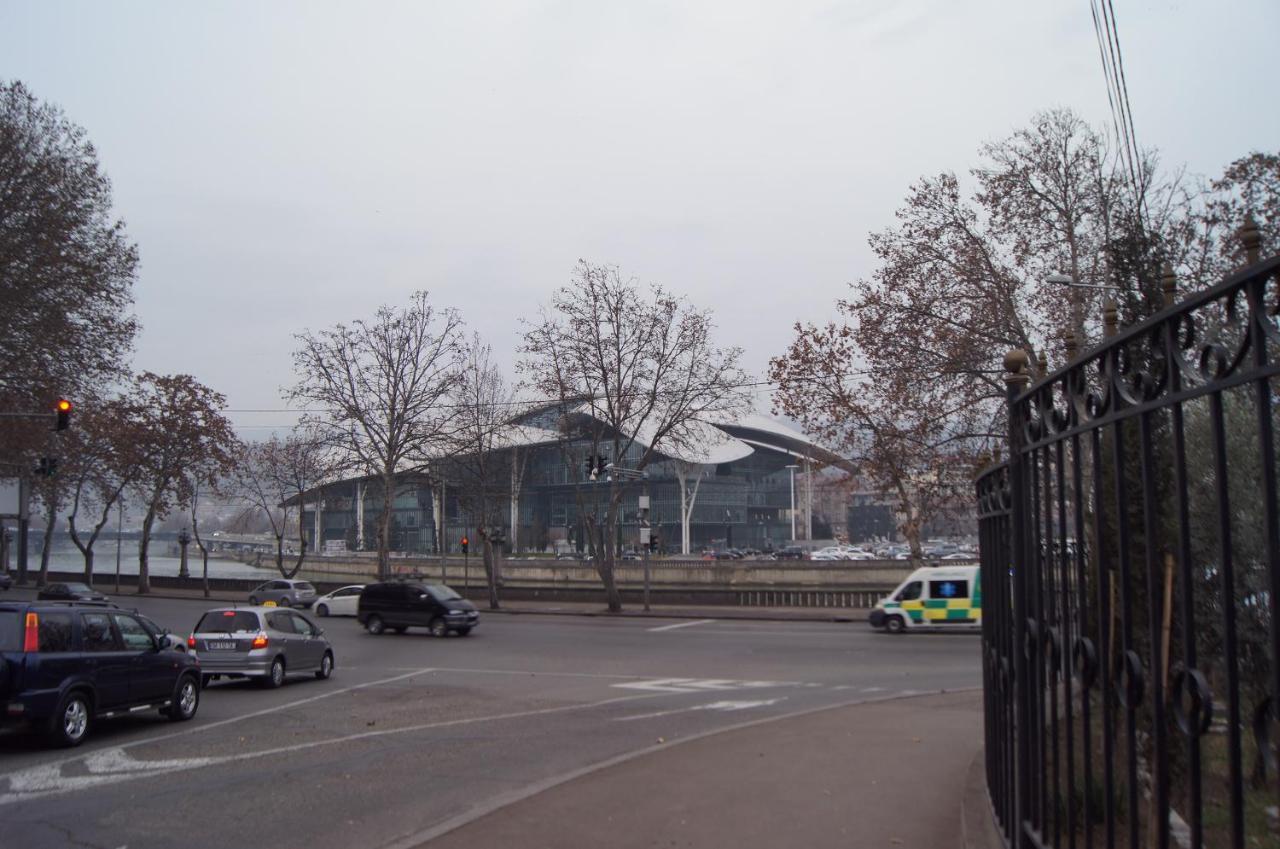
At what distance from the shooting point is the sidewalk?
7.57m

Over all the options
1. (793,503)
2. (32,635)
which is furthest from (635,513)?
(32,635)

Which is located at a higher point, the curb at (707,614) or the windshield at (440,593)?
the windshield at (440,593)

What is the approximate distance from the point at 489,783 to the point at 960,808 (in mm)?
4499

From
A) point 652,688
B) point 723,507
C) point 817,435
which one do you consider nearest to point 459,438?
point 817,435

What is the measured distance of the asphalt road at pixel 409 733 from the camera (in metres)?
8.85

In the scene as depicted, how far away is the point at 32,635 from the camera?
12.1 metres

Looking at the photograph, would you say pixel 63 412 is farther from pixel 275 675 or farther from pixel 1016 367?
pixel 1016 367

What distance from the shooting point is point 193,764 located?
1160 centimetres

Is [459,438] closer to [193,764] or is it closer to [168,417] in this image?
[168,417]

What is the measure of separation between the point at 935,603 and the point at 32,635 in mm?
24391

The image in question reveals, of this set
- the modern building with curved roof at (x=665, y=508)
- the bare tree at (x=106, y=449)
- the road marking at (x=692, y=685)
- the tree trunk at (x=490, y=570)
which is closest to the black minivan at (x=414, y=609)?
the tree trunk at (x=490, y=570)

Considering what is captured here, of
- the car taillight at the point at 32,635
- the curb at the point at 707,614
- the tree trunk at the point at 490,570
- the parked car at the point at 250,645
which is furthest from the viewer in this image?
the tree trunk at the point at 490,570

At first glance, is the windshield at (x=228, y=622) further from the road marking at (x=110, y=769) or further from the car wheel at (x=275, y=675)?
the road marking at (x=110, y=769)

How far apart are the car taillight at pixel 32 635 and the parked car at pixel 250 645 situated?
7336mm
